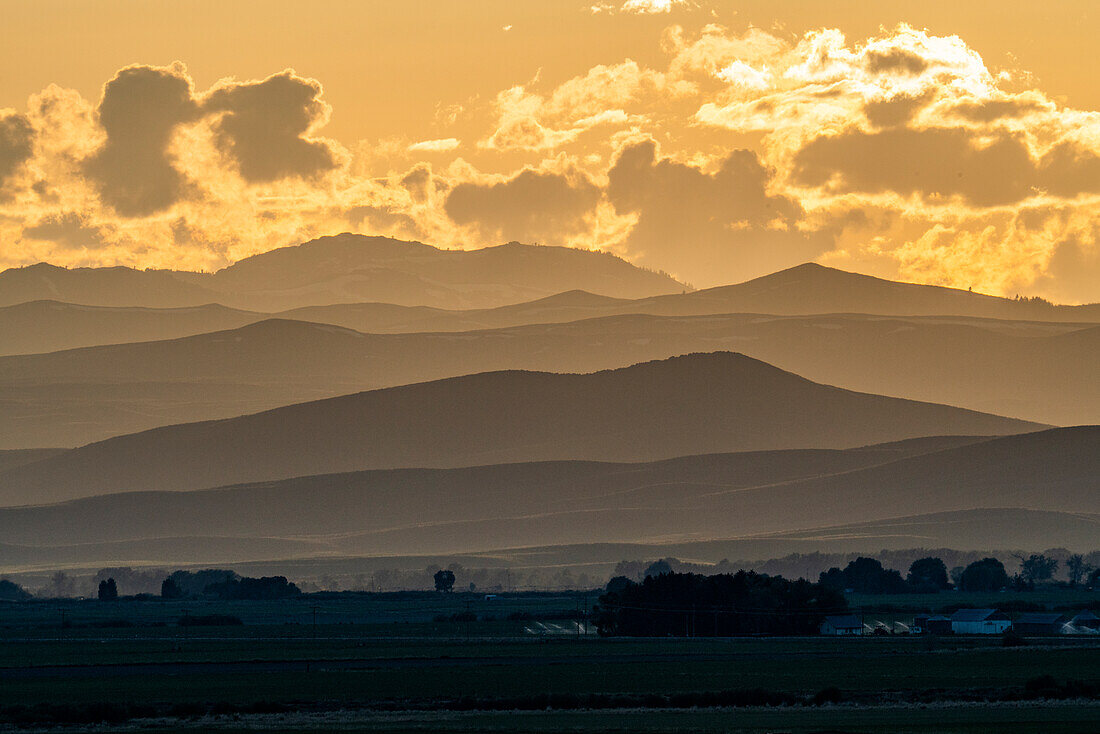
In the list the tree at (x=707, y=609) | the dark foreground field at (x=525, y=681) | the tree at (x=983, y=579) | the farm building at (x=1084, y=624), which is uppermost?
the tree at (x=983, y=579)

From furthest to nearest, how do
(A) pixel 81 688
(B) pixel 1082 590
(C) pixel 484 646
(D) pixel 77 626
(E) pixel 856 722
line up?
(B) pixel 1082 590 → (D) pixel 77 626 → (C) pixel 484 646 → (A) pixel 81 688 → (E) pixel 856 722

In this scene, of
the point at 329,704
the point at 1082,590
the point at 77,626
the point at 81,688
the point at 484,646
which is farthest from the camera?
the point at 1082,590

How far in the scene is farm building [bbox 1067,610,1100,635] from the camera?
438 ft

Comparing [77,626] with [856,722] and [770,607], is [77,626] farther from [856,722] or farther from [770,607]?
[856,722]

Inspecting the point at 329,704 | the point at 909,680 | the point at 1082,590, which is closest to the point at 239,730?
the point at 329,704

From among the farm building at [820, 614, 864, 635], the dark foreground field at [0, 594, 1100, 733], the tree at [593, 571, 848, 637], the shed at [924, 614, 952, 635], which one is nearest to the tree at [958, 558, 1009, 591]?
the shed at [924, 614, 952, 635]

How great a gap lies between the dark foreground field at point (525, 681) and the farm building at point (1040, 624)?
6.62 m

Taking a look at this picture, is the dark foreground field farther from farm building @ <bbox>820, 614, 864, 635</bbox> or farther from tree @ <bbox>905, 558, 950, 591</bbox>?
tree @ <bbox>905, 558, 950, 591</bbox>

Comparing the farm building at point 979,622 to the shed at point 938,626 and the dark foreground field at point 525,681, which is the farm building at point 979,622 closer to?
the shed at point 938,626

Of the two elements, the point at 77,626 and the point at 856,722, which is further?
the point at 77,626

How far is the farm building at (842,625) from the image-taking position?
133625mm

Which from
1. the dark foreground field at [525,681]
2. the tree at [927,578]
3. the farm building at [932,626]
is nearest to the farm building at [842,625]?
the farm building at [932,626]

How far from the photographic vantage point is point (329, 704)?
79188 millimetres

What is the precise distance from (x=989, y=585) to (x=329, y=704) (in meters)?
127
